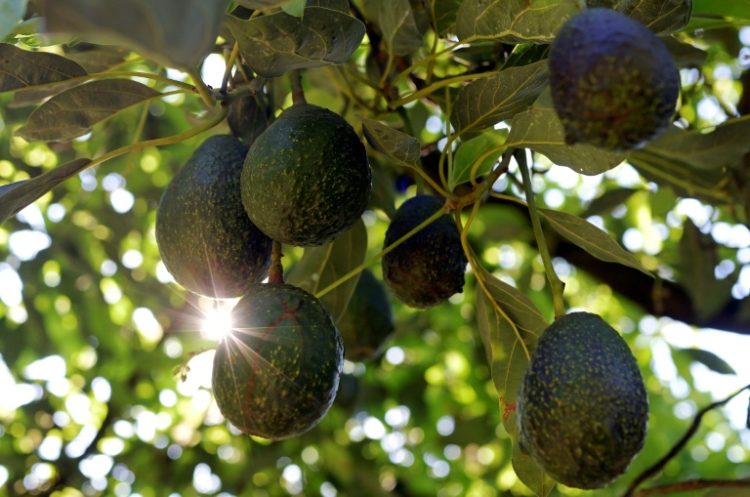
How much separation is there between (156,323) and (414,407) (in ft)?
3.77

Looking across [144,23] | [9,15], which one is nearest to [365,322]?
[9,15]

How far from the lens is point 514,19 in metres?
1.18

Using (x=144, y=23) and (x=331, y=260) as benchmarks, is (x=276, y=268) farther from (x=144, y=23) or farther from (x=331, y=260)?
(x=144, y=23)

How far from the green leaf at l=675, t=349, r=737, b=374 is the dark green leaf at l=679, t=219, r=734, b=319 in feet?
0.38

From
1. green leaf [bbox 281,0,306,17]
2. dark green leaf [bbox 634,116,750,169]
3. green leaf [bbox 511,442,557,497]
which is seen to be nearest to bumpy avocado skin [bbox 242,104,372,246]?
green leaf [bbox 281,0,306,17]

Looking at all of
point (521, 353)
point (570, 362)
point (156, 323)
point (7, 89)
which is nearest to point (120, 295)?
point (156, 323)

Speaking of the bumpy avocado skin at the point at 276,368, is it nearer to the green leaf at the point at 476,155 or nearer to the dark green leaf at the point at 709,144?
the green leaf at the point at 476,155

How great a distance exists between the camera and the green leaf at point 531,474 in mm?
1288

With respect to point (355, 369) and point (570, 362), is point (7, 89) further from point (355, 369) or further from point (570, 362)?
point (355, 369)

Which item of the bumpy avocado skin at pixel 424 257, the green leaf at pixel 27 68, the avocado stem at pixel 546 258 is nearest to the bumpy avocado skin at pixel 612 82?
the avocado stem at pixel 546 258

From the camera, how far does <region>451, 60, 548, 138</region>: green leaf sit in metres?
1.13

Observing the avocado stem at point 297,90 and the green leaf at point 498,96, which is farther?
the avocado stem at point 297,90

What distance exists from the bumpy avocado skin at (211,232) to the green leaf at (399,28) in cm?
32

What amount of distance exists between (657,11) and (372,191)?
0.77m
